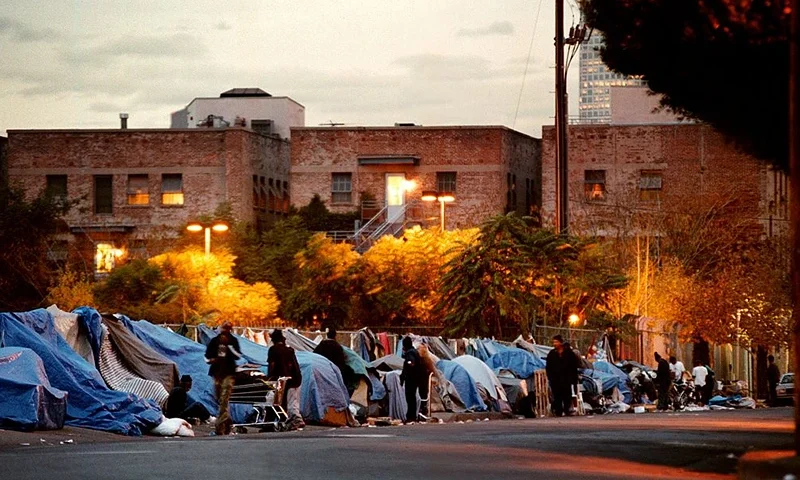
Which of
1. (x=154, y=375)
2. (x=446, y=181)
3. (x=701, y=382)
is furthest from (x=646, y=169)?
(x=154, y=375)

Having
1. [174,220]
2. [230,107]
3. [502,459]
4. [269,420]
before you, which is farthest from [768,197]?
[502,459]

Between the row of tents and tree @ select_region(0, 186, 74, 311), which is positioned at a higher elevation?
tree @ select_region(0, 186, 74, 311)

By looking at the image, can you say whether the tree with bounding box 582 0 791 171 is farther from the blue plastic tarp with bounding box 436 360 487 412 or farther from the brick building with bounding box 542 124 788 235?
the brick building with bounding box 542 124 788 235

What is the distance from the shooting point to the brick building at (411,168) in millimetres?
70188

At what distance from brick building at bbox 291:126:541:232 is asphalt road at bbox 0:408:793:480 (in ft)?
155

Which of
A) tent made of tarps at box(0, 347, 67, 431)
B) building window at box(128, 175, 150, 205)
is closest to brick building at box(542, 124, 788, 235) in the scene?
building window at box(128, 175, 150, 205)

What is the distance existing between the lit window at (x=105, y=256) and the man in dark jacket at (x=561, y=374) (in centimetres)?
3538

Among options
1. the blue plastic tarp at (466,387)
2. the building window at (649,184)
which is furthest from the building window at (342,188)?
the blue plastic tarp at (466,387)

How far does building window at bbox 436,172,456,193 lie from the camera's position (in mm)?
70750

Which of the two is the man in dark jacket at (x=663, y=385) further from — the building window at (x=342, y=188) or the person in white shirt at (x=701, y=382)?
the building window at (x=342, y=188)

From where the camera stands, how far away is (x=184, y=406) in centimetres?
2678

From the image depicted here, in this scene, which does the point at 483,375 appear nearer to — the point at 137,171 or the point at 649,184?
the point at 649,184

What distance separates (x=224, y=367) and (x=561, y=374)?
1062cm

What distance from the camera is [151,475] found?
13.2 metres
